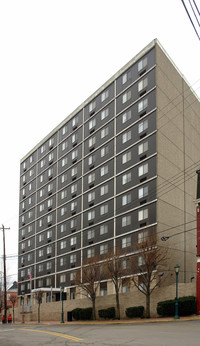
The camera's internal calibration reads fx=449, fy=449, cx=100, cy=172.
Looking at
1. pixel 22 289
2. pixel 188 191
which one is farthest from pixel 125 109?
pixel 22 289

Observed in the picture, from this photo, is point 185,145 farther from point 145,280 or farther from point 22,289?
point 22,289

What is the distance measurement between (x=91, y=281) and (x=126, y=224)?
11.3m

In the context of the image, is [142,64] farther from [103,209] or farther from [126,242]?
[126,242]

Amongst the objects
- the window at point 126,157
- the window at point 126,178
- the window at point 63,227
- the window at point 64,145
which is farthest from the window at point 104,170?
the window at point 64,145

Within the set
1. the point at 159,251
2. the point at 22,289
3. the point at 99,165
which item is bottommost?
the point at 22,289

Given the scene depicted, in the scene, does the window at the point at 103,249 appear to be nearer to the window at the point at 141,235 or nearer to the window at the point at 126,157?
the window at the point at 141,235

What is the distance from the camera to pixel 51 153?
85.1 meters

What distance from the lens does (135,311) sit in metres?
42.6

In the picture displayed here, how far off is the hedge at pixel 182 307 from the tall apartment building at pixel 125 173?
14.7 metres

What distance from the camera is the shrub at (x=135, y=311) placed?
4209 cm

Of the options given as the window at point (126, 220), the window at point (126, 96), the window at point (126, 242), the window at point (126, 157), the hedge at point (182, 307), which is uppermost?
the window at point (126, 96)

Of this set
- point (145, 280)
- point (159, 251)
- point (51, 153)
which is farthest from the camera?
point (51, 153)

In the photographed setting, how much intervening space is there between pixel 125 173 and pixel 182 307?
2754cm

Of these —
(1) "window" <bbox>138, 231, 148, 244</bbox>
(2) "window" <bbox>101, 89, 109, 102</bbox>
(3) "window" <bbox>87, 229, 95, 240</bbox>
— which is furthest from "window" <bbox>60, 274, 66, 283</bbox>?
(2) "window" <bbox>101, 89, 109, 102</bbox>
